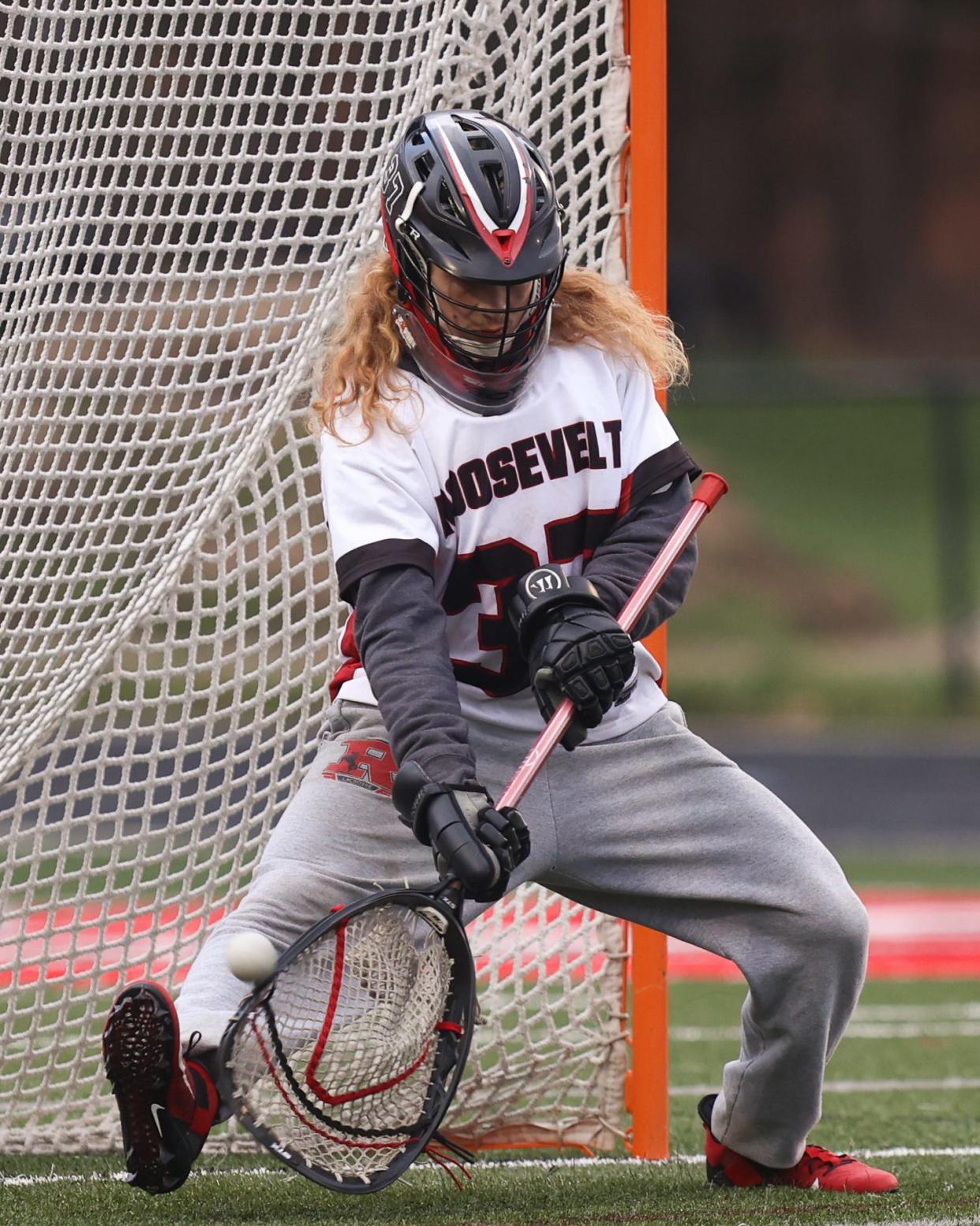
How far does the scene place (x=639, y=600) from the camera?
3.11m

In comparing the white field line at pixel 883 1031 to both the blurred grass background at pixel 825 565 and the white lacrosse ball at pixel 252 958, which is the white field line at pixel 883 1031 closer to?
the white lacrosse ball at pixel 252 958

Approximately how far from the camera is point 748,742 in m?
11.4

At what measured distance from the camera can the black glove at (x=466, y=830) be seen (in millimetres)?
2701

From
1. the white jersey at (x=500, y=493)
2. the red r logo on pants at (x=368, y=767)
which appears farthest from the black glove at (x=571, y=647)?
the red r logo on pants at (x=368, y=767)

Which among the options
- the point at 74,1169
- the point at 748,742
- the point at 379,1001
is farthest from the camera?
the point at 748,742

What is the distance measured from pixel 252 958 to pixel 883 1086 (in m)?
2.46

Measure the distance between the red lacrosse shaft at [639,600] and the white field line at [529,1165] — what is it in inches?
38.8

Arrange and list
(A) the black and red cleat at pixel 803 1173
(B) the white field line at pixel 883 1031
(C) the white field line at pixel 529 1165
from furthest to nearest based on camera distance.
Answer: (B) the white field line at pixel 883 1031 → (C) the white field line at pixel 529 1165 → (A) the black and red cleat at pixel 803 1173

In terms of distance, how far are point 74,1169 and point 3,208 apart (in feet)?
6.05

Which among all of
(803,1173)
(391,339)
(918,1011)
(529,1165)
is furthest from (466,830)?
(918,1011)

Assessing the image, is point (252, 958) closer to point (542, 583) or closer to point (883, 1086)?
point (542, 583)

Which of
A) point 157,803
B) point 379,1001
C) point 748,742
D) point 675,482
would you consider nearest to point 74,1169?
point 157,803

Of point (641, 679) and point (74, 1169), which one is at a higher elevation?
point (641, 679)

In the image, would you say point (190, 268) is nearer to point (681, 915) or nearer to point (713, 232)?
point (681, 915)
